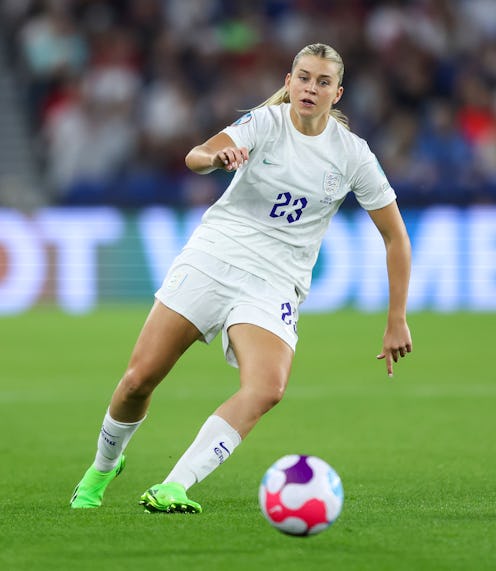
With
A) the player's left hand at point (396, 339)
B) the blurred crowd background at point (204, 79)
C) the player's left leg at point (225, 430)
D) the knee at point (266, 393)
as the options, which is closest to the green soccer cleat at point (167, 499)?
the player's left leg at point (225, 430)

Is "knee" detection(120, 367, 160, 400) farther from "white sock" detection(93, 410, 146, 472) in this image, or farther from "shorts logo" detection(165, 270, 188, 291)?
"shorts logo" detection(165, 270, 188, 291)

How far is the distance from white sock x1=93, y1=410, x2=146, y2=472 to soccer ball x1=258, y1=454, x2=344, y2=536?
1.28 meters

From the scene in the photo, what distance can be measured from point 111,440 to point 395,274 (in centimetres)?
159

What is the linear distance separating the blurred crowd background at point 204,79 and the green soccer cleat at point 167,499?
12631 mm

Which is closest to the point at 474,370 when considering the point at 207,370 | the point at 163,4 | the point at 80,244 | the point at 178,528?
the point at 207,370

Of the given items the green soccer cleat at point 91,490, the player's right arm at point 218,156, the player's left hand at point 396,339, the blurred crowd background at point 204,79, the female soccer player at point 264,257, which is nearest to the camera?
the player's right arm at point 218,156

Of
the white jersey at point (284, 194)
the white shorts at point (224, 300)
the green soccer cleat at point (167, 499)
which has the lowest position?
the green soccer cleat at point (167, 499)

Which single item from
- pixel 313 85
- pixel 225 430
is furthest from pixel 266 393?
pixel 313 85

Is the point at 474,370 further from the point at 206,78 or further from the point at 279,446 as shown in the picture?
the point at 206,78

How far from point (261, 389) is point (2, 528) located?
4.13ft

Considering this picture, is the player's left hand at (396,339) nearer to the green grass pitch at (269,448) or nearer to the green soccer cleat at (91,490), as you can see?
the green grass pitch at (269,448)

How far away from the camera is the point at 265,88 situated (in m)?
20.2

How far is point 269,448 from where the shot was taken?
8742 millimetres

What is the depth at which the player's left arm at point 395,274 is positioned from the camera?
20.9 ft
